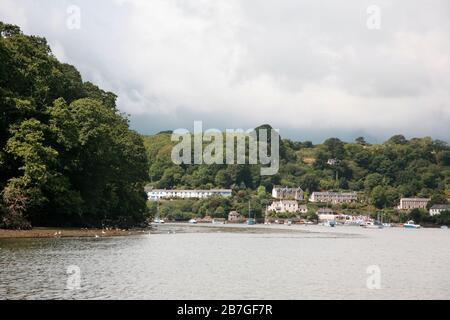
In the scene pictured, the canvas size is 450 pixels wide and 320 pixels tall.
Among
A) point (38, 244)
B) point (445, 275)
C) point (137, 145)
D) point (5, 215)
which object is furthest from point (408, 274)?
point (137, 145)

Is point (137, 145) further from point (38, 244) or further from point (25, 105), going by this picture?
point (38, 244)

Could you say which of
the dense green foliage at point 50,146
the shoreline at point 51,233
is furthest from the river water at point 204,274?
the dense green foliage at point 50,146

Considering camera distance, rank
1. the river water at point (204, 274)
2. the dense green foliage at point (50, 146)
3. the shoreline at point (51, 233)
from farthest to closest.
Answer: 1. the dense green foliage at point (50, 146)
2. the shoreline at point (51, 233)
3. the river water at point (204, 274)

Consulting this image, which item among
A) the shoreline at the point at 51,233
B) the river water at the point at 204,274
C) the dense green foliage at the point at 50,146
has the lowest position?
the river water at the point at 204,274

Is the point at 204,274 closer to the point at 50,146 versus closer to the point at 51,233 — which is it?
the point at 51,233

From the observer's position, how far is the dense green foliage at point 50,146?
263ft

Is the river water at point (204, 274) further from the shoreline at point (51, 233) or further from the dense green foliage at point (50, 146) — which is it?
the dense green foliage at point (50, 146)

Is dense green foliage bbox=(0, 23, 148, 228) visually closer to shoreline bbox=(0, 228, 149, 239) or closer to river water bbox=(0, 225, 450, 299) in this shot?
shoreline bbox=(0, 228, 149, 239)

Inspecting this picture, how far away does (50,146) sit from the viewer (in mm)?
85750

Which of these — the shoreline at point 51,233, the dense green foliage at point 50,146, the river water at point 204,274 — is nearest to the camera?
the river water at point 204,274

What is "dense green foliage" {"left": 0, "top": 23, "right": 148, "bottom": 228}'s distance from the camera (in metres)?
80.2

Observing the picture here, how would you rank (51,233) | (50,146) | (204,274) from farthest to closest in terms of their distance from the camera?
(50,146), (51,233), (204,274)

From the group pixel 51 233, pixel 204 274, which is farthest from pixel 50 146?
pixel 204 274

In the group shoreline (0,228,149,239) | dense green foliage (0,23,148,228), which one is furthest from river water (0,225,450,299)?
dense green foliage (0,23,148,228)
